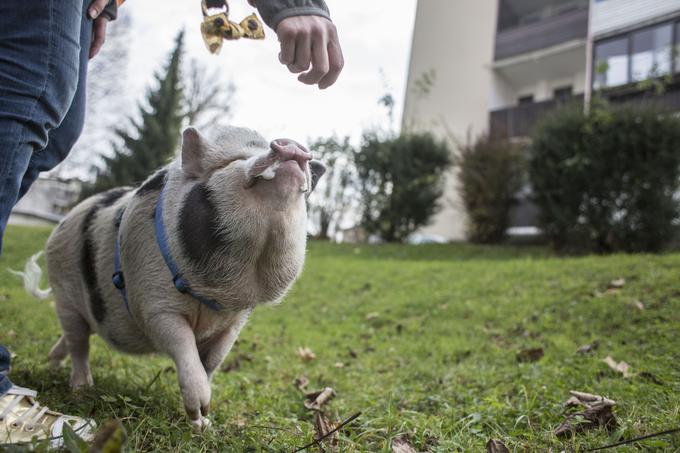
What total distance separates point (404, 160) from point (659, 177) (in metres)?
6.03

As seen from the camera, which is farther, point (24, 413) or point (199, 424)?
point (199, 424)

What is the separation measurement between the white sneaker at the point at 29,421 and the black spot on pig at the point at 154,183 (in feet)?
2.81

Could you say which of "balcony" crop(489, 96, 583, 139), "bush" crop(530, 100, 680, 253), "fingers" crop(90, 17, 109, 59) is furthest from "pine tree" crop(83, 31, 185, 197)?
"fingers" crop(90, 17, 109, 59)

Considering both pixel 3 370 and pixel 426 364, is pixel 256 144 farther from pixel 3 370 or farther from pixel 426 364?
pixel 426 364

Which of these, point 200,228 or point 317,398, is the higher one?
point 200,228

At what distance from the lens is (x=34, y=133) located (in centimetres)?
167

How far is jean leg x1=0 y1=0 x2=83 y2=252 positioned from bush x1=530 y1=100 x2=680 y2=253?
8.72m

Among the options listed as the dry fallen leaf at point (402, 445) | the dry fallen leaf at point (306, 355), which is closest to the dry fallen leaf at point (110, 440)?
the dry fallen leaf at point (402, 445)

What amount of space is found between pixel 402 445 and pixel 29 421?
1180 mm

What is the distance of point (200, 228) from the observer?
190 cm

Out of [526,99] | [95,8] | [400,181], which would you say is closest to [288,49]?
[95,8]

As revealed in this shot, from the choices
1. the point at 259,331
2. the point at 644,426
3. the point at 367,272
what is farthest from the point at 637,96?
the point at 644,426

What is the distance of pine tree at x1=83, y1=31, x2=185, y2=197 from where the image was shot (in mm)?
20969

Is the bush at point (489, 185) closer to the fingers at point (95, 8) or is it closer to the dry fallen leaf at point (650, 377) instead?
the dry fallen leaf at point (650, 377)
